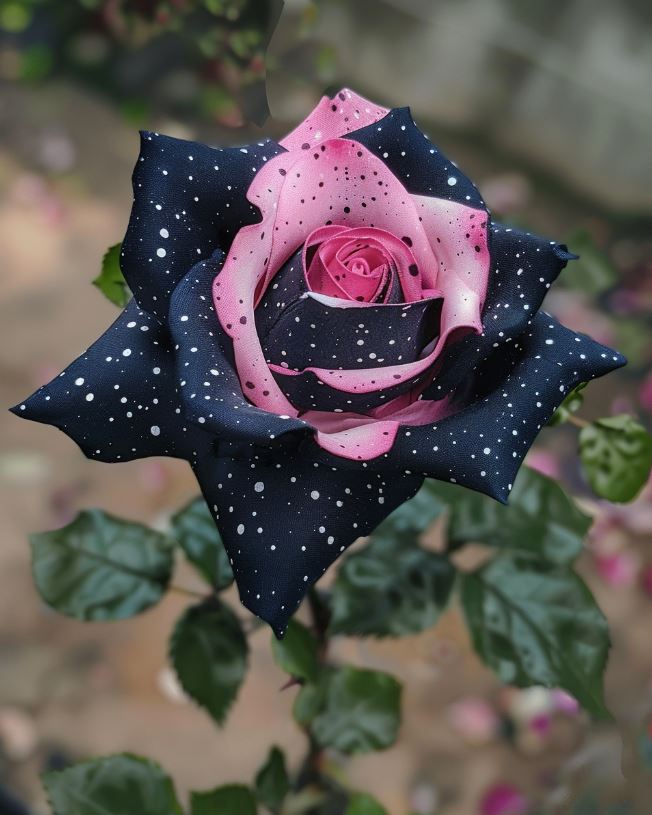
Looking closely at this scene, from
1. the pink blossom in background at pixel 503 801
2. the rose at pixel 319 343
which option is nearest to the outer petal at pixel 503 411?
the rose at pixel 319 343

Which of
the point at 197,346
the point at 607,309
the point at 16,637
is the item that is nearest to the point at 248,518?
the point at 197,346

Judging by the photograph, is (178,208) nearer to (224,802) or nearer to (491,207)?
(224,802)

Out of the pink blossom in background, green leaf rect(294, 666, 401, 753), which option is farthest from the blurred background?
green leaf rect(294, 666, 401, 753)

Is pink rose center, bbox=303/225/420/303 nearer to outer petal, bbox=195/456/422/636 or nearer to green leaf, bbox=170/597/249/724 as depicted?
outer petal, bbox=195/456/422/636

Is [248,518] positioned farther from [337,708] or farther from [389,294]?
[337,708]

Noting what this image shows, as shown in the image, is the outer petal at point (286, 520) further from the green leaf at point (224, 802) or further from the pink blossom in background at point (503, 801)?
the pink blossom in background at point (503, 801)
